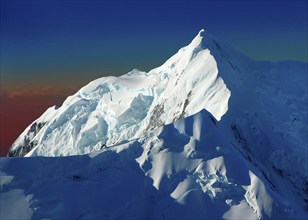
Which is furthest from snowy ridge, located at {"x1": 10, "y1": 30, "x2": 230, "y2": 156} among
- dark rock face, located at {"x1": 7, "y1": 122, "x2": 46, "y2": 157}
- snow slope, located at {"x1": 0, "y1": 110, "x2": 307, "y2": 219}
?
snow slope, located at {"x1": 0, "y1": 110, "x2": 307, "y2": 219}

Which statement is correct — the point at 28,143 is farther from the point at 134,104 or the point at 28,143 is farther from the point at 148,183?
the point at 148,183

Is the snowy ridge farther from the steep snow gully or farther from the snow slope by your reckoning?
the snow slope

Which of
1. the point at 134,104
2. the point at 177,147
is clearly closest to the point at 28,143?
the point at 134,104

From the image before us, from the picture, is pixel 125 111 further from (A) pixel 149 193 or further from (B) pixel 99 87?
(A) pixel 149 193

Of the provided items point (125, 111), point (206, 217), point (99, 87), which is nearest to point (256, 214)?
point (206, 217)

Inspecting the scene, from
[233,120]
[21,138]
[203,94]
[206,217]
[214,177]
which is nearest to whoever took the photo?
[206,217]

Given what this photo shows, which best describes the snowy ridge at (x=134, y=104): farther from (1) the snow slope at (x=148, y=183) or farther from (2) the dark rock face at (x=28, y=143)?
(1) the snow slope at (x=148, y=183)
